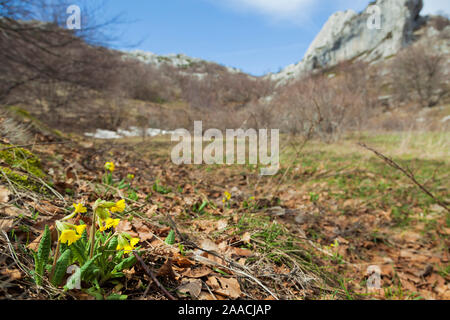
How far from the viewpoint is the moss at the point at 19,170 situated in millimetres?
1411

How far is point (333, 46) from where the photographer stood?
5203cm

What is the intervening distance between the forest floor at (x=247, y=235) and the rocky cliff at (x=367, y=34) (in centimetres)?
3987

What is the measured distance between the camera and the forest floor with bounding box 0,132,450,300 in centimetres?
92

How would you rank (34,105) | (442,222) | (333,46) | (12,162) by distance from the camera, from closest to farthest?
(12,162) < (442,222) < (34,105) < (333,46)

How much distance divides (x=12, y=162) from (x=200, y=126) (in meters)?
6.80

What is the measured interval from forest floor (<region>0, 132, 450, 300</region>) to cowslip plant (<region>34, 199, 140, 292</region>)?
46 mm

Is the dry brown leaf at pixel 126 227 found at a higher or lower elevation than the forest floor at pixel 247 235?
higher

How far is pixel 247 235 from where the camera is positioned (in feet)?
4.73

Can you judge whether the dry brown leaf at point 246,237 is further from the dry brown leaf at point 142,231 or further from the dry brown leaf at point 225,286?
the dry brown leaf at point 142,231

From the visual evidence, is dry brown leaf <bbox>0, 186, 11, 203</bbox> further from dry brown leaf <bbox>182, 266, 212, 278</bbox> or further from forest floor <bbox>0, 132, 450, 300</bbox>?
dry brown leaf <bbox>182, 266, 212, 278</bbox>
